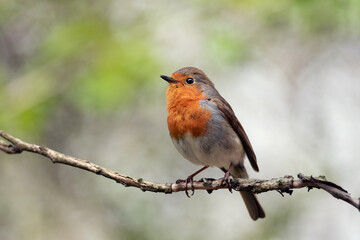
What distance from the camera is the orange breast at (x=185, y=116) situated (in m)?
3.50

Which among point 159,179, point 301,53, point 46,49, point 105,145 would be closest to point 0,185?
point 105,145

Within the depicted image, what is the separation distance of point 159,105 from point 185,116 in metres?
3.56

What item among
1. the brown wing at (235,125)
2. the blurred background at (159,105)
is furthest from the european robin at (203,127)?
the blurred background at (159,105)

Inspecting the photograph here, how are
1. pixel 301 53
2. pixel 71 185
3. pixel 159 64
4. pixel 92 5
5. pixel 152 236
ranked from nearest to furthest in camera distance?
pixel 159 64, pixel 92 5, pixel 152 236, pixel 301 53, pixel 71 185

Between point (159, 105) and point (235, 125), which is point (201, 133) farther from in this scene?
point (159, 105)

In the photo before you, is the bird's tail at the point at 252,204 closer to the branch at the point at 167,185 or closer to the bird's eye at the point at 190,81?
the bird's eye at the point at 190,81

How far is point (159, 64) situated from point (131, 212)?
244cm

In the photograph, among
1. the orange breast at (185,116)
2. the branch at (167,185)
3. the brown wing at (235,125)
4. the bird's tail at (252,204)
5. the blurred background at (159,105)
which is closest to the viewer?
the branch at (167,185)

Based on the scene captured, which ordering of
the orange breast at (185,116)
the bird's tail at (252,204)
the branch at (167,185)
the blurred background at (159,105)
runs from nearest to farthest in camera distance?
the branch at (167,185), the orange breast at (185,116), the bird's tail at (252,204), the blurred background at (159,105)

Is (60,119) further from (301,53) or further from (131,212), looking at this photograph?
(301,53)

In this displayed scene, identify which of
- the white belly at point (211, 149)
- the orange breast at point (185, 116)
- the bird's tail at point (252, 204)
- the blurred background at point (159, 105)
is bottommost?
the bird's tail at point (252, 204)

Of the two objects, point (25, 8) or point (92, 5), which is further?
point (25, 8)

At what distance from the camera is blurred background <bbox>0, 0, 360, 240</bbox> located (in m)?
4.85

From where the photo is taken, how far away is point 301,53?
675 centimetres
